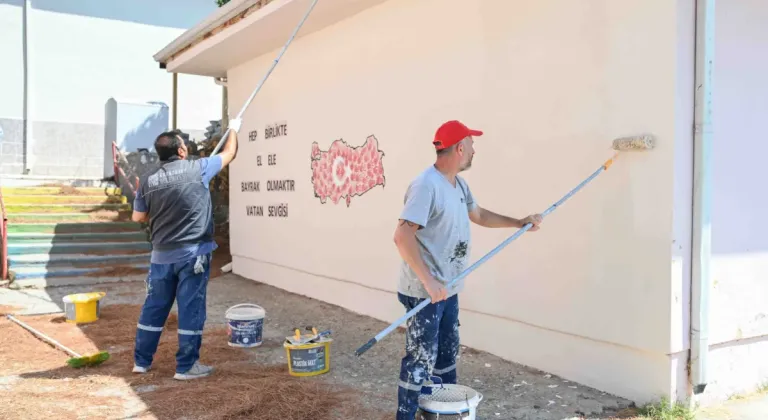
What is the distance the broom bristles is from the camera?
5160mm

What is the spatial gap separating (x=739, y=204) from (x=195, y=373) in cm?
431

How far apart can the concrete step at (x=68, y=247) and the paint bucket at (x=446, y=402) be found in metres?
9.04

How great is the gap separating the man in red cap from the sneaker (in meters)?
2.09

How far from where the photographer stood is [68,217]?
Result: 11773mm

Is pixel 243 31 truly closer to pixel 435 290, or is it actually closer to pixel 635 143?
pixel 635 143

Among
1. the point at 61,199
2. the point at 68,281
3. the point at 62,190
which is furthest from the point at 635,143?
the point at 62,190

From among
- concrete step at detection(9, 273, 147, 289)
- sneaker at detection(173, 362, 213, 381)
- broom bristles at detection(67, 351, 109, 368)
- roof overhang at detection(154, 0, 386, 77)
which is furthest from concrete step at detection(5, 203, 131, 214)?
sneaker at detection(173, 362, 213, 381)

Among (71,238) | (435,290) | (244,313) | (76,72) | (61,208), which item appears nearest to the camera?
(435,290)

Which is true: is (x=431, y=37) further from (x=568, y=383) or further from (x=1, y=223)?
(x=1, y=223)

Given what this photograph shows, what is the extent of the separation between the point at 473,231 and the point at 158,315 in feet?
9.28


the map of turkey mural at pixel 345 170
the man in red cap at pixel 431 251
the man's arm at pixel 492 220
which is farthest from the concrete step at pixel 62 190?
the man in red cap at pixel 431 251

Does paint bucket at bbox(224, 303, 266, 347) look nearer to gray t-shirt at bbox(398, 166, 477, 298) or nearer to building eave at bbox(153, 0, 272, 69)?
gray t-shirt at bbox(398, 166, 477, 298)

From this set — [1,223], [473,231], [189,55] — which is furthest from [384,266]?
[1,223]

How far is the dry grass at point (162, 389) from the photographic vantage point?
4180mm
